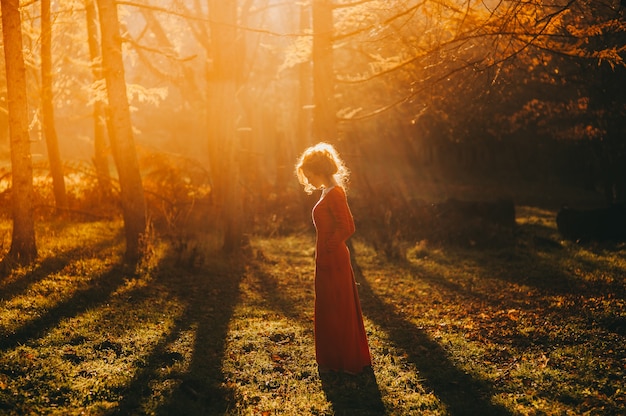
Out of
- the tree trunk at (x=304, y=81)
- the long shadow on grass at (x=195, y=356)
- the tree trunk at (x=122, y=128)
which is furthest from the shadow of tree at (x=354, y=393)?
the tree trunk at (x=304, y=81)

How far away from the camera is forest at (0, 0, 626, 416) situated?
546 cm

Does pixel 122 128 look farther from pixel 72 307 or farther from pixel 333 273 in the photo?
pixel 333 273

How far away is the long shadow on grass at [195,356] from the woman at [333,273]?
1.14 metres

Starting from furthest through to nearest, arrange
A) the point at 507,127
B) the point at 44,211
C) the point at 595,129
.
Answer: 1. the point at 507,127
2. the point at 595,129
3. the point at 44,211

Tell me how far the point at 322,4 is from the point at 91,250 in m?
6.90

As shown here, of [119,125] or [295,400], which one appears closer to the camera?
[295,400]

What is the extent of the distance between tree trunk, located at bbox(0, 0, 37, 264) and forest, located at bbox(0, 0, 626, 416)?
3 centimetres

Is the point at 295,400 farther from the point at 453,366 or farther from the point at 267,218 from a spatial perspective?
the point at 267,218

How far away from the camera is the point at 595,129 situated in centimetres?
2002

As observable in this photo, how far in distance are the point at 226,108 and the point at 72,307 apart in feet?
19.2

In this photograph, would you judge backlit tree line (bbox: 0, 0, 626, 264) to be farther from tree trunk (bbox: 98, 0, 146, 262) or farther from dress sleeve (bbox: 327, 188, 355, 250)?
dress sleeve (bbox: 327, 188, 355, 250)

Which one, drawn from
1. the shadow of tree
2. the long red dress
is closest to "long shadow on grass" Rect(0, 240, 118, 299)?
the long red dress

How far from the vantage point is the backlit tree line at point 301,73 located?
888 centimetres

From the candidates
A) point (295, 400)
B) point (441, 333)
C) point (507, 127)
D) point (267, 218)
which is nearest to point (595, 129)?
point (507, 127)
